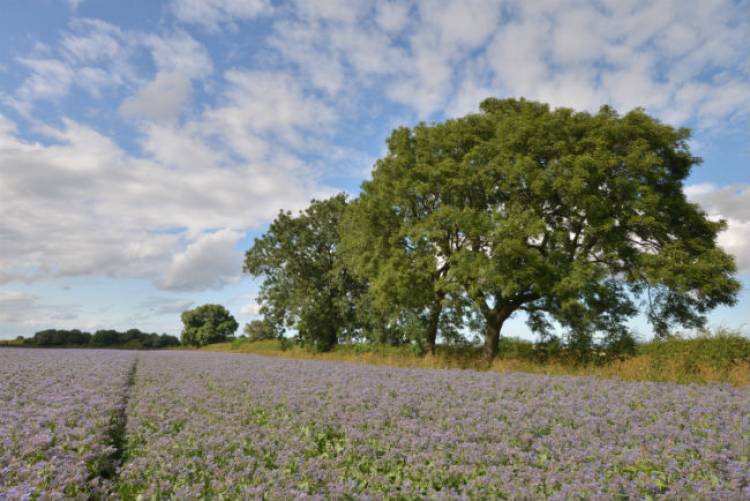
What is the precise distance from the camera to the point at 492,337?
20.8m

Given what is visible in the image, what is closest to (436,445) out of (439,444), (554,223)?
(439,444)

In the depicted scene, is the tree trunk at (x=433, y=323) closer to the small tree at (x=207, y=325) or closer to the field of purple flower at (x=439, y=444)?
the field of purple flower at (x=439, y=444)

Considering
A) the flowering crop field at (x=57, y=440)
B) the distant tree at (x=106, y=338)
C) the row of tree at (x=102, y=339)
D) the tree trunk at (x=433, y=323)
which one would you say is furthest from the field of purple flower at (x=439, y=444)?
the distant tree at (x=106, y=338)

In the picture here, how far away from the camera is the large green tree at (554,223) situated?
667 inches

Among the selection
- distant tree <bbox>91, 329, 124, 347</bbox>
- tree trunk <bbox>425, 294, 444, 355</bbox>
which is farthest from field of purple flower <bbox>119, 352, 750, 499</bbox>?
distant tree <bbox>91, 329, 124, 347</bbox>

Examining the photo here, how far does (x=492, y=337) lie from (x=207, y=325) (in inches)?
2096

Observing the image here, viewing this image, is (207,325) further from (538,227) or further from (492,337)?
(538,227)

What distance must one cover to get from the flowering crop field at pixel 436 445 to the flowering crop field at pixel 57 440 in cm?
29

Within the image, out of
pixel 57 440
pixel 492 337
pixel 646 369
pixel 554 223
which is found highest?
pixel 554 223

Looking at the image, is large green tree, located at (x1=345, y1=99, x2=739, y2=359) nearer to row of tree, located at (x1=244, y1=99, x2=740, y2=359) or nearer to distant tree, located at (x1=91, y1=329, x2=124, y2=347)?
row of tree, located at (x1=244, y1=99, x2=740, y2=359)

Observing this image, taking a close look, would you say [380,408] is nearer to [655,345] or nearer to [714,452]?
[714,452]

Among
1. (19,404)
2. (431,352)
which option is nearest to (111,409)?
(19,404)

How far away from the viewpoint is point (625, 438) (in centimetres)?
607

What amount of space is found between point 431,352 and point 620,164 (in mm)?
11569
